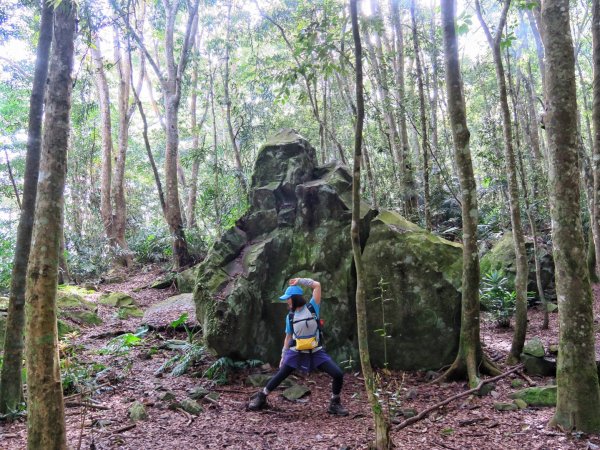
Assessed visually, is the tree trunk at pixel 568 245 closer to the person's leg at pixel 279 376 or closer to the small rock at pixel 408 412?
the small rock at pixel 408 412

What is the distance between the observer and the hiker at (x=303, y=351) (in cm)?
579

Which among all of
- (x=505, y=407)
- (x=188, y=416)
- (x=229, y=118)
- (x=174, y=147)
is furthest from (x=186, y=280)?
(x=505, y=407)

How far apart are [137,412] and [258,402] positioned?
154 cm

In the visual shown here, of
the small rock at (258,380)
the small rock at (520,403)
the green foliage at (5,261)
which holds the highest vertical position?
the green foliage at (5,261)

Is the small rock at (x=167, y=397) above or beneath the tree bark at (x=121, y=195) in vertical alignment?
beneath

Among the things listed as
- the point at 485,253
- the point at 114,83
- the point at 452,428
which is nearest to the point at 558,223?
the point at 452,428

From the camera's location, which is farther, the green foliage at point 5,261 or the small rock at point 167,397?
the green foliage at point 5,261

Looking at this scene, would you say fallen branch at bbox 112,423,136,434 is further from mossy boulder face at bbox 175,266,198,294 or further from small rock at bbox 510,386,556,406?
mossy boulder face at bbox 175,266,198,294

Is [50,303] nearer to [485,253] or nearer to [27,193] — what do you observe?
Result: [27,193]

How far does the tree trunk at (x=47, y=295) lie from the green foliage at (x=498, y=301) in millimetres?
8272

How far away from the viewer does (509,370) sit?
6512mm

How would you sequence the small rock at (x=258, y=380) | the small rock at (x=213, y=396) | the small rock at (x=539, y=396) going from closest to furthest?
the small rock at (x=539, y=396)
the small rock at (x=213, y=396)
the small rock at (x=258, y=380)

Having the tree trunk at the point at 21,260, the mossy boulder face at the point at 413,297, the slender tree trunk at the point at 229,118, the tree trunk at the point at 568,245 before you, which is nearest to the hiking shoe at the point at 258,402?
the mossy boulder face at the point at 413,297

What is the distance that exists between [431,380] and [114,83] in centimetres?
2488
